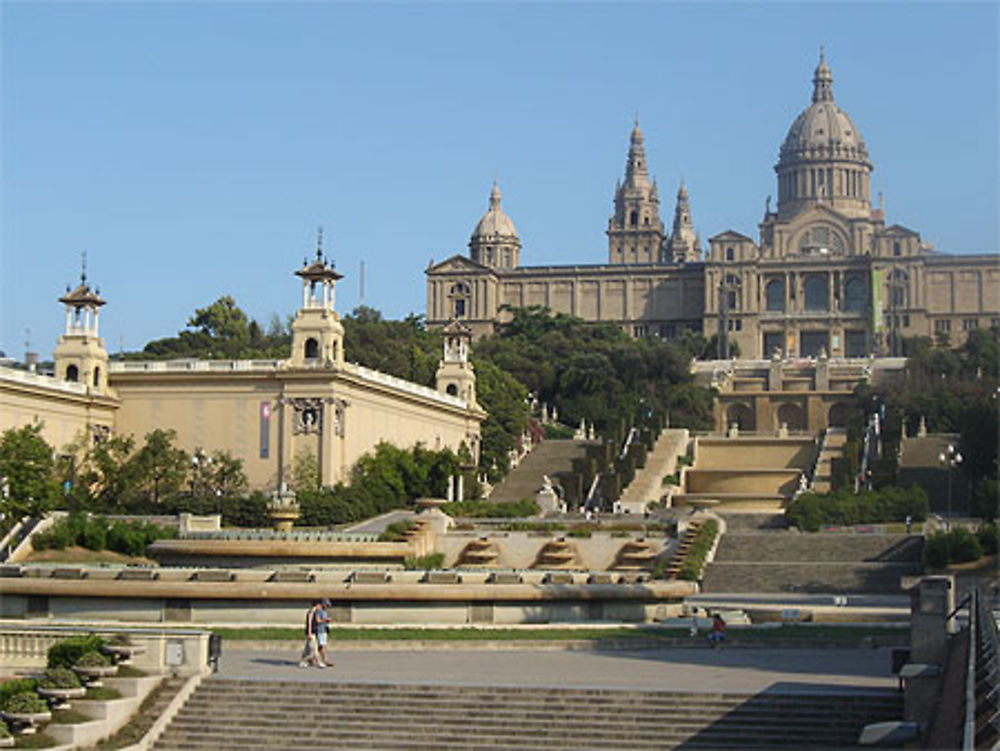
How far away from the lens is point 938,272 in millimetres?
168625

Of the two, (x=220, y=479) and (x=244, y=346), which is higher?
(x=244, y=346)

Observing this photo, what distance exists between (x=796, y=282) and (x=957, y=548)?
11758 centimetres

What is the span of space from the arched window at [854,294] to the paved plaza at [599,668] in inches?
5386

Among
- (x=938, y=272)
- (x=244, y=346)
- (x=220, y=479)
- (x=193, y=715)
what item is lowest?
(x=193, y=715)

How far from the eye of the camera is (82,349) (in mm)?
72812

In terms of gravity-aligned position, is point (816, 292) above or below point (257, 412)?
above

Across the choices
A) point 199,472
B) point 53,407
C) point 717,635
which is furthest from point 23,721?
point 53,407

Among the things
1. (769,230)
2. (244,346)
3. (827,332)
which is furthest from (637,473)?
(769,230)

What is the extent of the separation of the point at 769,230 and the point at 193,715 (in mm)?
158832

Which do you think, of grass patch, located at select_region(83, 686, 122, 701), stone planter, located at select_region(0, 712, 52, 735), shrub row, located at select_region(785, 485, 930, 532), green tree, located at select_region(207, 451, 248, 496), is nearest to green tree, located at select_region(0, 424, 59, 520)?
green tree, located at select_region(207, 451, 248, 496)

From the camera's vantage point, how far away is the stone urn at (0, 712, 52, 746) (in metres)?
24.6

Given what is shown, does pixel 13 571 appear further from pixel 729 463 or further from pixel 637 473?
pixel 729 463

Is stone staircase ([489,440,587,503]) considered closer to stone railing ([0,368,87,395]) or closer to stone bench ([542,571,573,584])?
stone railing ([0,368,87,395])

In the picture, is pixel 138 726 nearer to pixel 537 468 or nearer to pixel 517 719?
pixel 517 719
